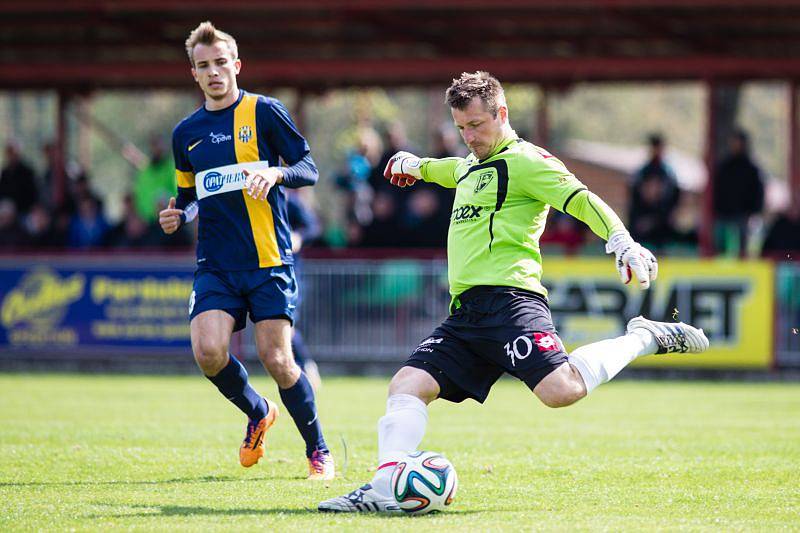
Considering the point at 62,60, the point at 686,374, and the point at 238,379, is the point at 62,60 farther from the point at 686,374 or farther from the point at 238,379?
the point at 238,379

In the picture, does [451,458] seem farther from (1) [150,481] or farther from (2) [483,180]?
(2) [483,180]

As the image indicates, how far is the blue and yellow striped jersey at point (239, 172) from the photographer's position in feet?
24.6

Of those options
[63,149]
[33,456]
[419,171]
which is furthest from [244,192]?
[63,149]

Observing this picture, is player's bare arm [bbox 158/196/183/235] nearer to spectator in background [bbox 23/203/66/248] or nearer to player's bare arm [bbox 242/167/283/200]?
player's bare arm [bbox 242/167/283/200]

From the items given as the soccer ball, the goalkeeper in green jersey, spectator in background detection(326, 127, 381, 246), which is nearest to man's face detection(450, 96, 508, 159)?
the goalkeeper in green jersey

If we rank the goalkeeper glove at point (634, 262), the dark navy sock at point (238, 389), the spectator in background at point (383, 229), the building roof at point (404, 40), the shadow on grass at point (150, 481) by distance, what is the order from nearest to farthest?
the goalkeeper glove at point (634, 262) < the shadow on grass at point (150, 481) < the dark navy sock at point (238, 389) < the spectator in background at point (383, 229) < the building roof at point (404, 40)

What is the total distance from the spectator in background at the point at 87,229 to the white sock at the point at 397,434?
38.8 feet

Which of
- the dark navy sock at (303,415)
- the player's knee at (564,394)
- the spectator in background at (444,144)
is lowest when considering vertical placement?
the dark navy sock at (303,415)

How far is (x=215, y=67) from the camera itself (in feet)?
24.5

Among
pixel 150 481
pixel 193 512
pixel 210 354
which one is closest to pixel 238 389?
→ pixel 210 354

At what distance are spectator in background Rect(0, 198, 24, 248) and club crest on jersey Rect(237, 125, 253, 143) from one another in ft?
36.7

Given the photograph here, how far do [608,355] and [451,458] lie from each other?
81.4 inches

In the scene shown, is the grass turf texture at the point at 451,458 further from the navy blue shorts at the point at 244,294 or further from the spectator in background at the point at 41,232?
the spectator in background at the point at 41,232

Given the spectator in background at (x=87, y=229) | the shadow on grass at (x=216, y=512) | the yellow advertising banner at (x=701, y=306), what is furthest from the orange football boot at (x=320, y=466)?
the spectator in background at (x=87, y=229)
